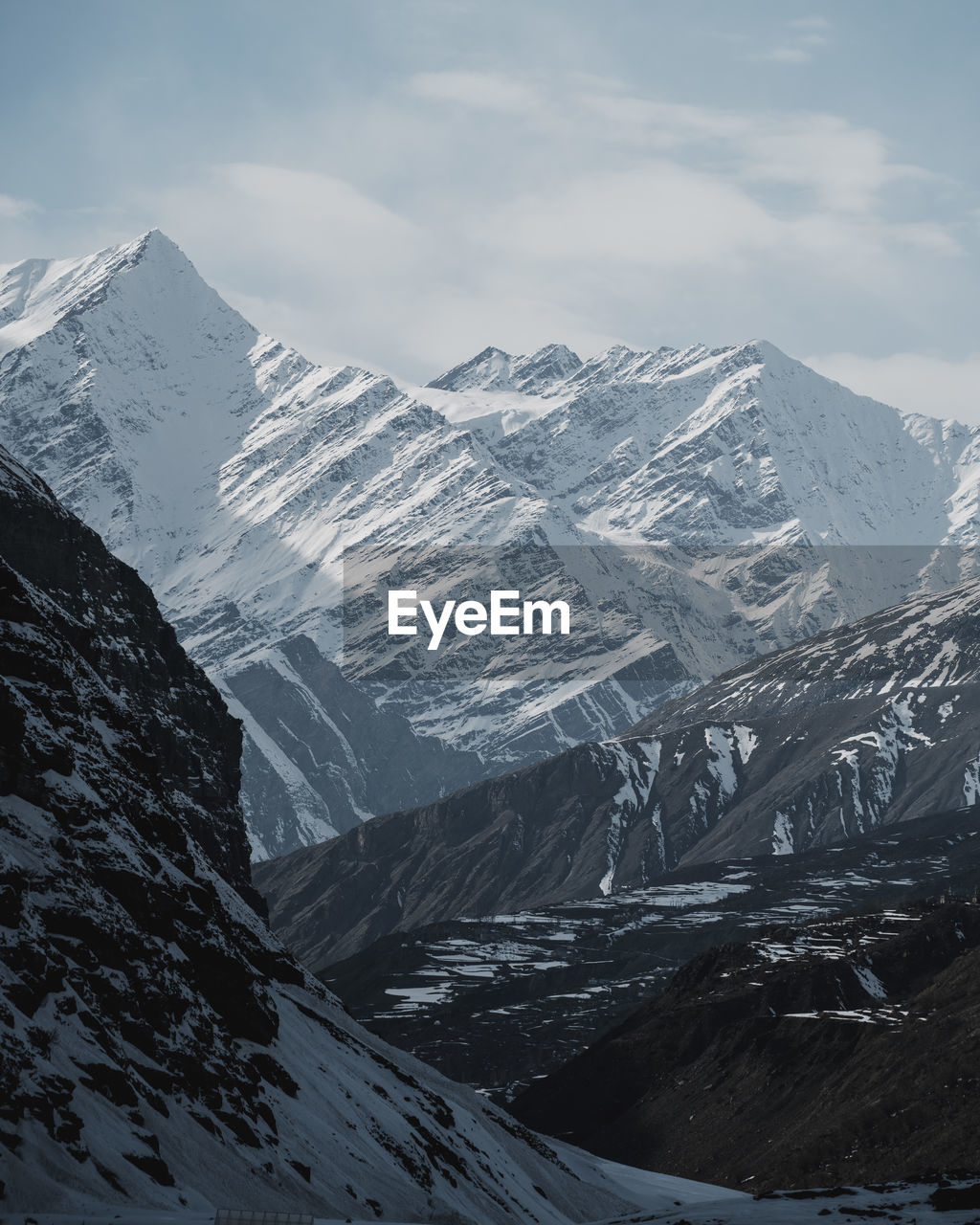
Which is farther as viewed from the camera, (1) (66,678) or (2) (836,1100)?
(2) (836,1100)

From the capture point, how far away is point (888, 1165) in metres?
157

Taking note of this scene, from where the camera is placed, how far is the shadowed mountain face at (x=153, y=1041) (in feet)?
215

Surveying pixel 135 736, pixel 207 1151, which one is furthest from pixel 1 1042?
pixel 135 736

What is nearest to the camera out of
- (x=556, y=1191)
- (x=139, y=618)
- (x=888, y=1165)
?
(x=556, y=1191)

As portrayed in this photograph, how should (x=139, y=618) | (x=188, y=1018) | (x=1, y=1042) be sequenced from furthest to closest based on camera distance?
1. (x=139, y=618)
2. (x=188, y=1018)
3. (x=1, y=1042)

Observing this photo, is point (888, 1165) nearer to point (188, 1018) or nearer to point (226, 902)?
point (226, 902)

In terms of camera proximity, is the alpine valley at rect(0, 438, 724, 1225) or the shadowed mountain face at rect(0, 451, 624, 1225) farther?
the shadowed mountain face at rect(0, 451, 624, 1225)

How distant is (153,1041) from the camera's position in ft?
251

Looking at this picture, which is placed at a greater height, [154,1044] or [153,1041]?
[153,1041]

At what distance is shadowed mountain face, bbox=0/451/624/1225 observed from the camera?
65.6 m

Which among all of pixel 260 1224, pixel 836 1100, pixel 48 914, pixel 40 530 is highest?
pixel 40 530

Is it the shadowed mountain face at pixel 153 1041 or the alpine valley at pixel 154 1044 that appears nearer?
the alpine valley at pixel 154 1044

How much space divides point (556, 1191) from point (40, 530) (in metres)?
76.3

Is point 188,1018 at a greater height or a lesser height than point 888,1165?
greater
